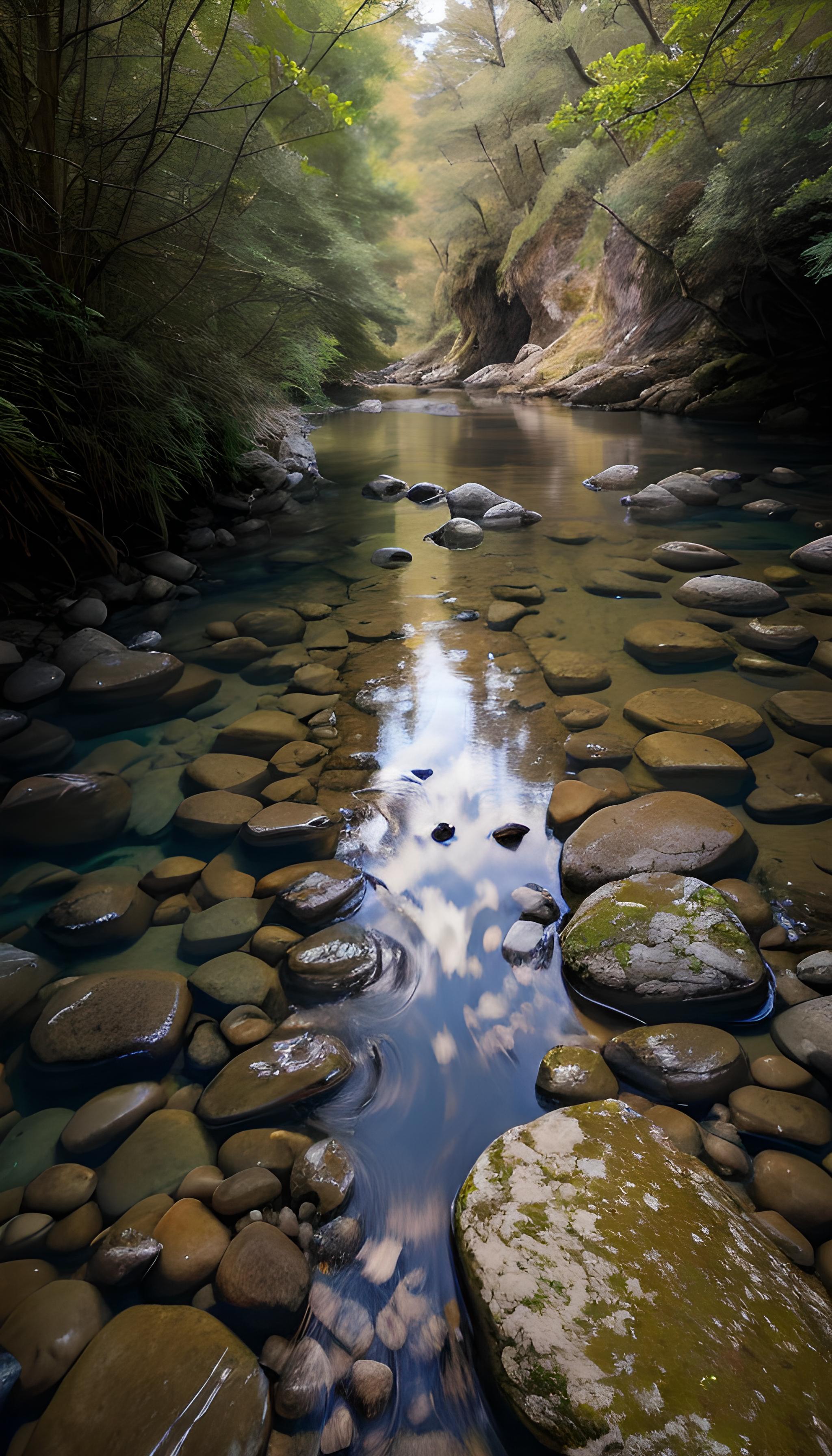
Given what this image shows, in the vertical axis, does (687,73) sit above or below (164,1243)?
above

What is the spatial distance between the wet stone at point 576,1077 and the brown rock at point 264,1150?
560 millimetres

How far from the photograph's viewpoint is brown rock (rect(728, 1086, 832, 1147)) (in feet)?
4.41

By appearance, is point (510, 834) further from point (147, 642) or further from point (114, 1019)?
point (147, 642)

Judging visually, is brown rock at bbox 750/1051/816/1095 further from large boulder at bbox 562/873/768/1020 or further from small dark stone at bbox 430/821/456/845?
small dark stone at bbox 430/821/456/845

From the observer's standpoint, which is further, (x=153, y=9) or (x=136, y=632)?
(x=136, y=632)

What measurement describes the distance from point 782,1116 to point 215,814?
1.93 m

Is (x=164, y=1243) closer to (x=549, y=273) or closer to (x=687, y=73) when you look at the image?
(x=687, y=73)

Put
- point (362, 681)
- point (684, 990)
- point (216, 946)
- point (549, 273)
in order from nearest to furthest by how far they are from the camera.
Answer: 1. point (684, 990)
2. point (216, 946)
3. point (362, 681)
4. point (549, 273)

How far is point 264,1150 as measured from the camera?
138cm

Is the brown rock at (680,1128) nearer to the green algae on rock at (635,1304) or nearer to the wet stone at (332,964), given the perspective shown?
the green algae on rock at (635,1304)

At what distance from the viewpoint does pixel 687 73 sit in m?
8.55

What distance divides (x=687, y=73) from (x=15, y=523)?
10.7 metres

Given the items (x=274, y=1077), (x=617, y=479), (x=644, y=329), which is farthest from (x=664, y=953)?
(x=644, y=329)

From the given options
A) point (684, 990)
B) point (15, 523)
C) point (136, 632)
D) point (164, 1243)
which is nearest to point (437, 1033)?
point (684, 990)
